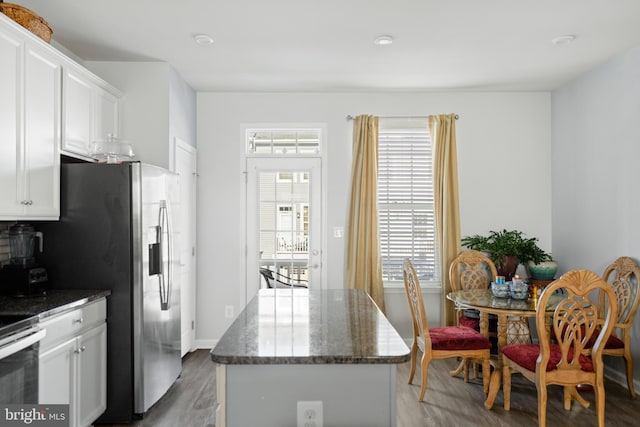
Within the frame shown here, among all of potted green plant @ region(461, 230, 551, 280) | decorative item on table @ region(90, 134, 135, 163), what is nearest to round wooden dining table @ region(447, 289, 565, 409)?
potted green plant @ region(461, 230, 551, 280)

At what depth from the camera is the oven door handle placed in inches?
78.4

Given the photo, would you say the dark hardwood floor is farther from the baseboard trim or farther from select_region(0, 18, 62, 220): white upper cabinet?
select_region(0, 18, 62, 220): white upper cabinet

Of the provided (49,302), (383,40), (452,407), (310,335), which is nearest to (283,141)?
(383,40)

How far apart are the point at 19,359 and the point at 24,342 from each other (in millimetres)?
95

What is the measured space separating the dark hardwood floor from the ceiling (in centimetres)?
278

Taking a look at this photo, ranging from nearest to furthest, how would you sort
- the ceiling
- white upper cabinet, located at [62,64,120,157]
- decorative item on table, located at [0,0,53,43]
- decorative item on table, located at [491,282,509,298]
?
decorative item on table, located at [0,0,53,43], the ceiling, white upper cabinet, located at [62,64,120,157], decorative item on table, located at [491,282,509,298]

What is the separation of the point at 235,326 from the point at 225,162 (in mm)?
3095

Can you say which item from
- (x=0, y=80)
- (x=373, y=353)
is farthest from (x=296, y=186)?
(x=373, y=353)

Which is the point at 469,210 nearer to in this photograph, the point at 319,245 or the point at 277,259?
the point at 319,245

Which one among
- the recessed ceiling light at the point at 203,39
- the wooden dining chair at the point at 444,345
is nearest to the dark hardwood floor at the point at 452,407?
the wooden dining chair at the point at 444,345

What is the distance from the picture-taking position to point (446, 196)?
4.73 meters

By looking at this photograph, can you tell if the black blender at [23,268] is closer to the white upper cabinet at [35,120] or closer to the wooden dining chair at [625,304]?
the white upper cabinet at [35,120]

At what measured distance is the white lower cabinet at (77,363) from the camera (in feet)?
7.73

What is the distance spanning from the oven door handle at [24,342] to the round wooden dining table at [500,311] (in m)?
2.80
